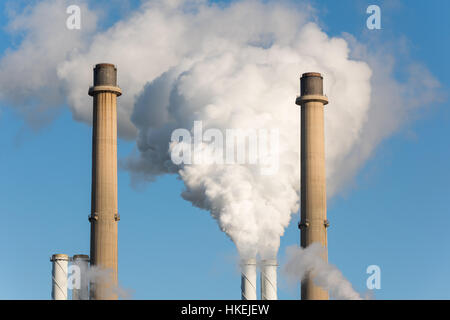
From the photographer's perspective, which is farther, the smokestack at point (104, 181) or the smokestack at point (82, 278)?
the smokestack at point (82, 278)

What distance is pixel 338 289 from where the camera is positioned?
285 feet

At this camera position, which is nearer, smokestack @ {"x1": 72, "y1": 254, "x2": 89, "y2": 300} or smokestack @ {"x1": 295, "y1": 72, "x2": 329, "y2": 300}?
smokestack @ {"x1": 295, "y1": 72, "x2": 329, "y2": 300}

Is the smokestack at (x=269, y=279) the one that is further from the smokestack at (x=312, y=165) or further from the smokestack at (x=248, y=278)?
the smokestack at (x=312, y=165)

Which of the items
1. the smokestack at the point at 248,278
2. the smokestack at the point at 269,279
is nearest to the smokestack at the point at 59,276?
the smokestack at the point at 248,278

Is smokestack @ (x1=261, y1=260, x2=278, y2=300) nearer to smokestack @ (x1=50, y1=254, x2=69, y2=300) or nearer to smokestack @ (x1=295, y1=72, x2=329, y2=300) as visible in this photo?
smokestack @ (x1=295, y1=72, x2=329, y2=300)

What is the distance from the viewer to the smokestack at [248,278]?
9119 cm

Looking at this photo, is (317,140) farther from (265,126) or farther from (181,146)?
(181,146)

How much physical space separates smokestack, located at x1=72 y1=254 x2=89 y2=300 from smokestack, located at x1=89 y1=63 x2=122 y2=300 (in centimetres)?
369

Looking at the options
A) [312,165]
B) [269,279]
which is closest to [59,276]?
[269,279]

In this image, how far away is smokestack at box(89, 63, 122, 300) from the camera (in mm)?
88500

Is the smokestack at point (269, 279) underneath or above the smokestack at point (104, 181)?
underneath

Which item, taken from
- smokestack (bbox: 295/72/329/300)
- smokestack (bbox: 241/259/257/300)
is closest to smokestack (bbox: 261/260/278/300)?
smokestack (bbox: 241/259/257/300)

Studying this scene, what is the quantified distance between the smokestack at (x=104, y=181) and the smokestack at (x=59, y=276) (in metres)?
9.13
